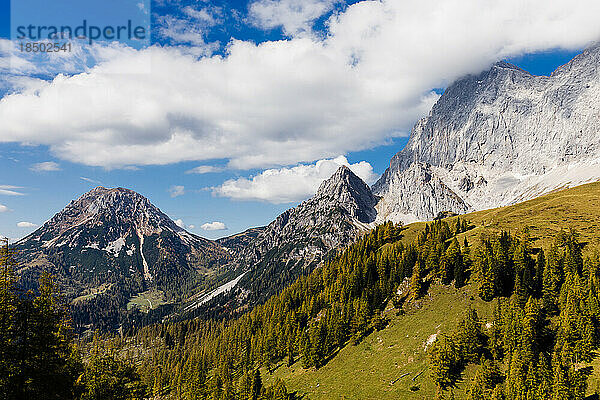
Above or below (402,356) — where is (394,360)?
below

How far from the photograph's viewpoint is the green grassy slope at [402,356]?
75.9 metres

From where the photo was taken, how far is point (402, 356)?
283 ft

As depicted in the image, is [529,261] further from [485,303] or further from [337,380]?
[337,380]

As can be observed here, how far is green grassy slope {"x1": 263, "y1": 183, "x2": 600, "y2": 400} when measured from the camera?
75.9m

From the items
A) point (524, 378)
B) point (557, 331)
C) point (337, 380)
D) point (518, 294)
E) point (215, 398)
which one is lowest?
point (215, 398)

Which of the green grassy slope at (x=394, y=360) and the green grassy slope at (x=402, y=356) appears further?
the green grassy slope at (x=394, y=360)

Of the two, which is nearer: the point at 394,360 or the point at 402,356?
the point at 402,356

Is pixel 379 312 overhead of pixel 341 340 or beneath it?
overhead

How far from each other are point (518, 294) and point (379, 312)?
1697 inches

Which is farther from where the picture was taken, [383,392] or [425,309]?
[425,309]

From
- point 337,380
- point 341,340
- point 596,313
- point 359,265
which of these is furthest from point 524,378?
point 359,265

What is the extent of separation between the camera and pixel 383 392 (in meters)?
75.3

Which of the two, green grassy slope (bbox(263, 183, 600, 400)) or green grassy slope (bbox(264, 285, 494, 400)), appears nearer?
green grassy slope (bbox(263, 183, 600, 400))

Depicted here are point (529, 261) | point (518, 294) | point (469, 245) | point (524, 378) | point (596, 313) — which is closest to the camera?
point (524, 378)
